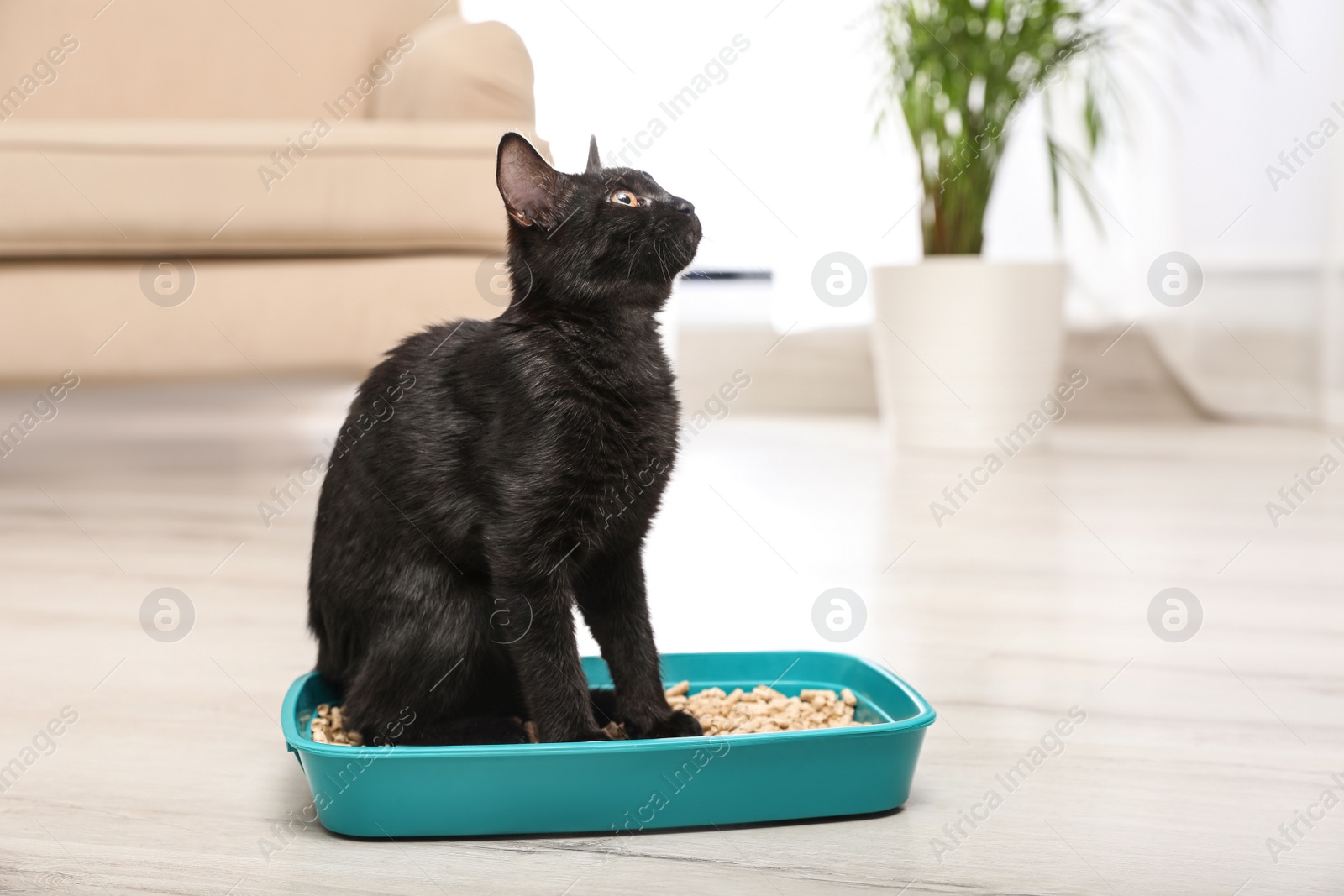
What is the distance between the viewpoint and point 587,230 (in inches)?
35.6

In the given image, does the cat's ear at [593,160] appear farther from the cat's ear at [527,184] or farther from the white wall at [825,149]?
the white wall at [825,149]

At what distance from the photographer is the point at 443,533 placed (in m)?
0.92

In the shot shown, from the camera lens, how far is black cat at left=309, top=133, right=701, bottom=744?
884mm

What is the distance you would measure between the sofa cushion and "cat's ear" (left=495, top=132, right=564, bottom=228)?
135 cm

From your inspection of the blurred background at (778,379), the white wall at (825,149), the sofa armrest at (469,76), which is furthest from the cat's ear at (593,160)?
the white wall at (825,149)

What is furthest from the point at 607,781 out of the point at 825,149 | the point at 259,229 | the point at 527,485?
the point at 825,149

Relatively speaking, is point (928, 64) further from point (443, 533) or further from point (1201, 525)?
point (443, 533)

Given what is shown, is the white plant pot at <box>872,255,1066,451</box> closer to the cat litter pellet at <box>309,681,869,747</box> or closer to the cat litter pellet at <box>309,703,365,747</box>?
the cat litter pellet at <box>309,681,869,747</box>

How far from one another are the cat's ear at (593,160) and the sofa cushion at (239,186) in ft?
3.95

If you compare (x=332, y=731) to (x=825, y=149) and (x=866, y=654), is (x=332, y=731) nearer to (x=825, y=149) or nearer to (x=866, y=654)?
(x=866, y=654)

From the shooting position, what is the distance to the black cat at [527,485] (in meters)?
0.88

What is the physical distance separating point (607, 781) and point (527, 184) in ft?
1.51

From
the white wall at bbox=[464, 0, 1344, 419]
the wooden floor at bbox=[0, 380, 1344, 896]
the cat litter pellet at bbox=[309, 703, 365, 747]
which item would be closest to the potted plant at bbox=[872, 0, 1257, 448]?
the wooden floor at bbox=[0, 380, 1344, 896]

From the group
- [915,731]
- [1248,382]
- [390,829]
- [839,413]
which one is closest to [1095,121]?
[1248,382]
